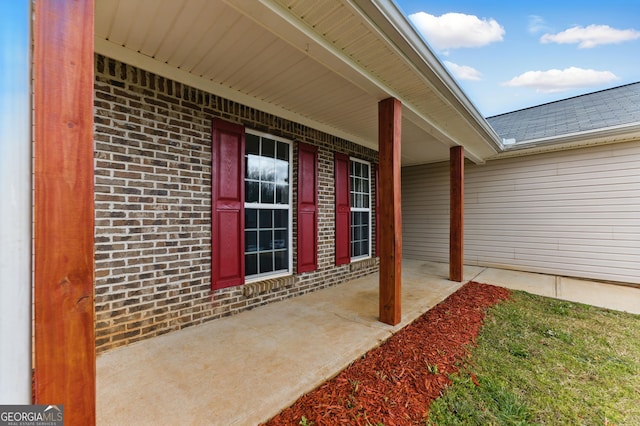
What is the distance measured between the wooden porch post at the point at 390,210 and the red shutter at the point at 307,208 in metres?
1.56

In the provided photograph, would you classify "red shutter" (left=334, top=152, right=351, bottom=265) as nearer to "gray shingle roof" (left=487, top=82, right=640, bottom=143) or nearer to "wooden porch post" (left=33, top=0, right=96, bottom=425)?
"wooden porch post" (left=33, top=0, right=96, bottom=425)

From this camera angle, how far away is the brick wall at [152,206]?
8.39 feet

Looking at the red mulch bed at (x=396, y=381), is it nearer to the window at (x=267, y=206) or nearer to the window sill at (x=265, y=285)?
the window sill at (x=265, y=285)

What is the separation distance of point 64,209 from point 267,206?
3.12 meters

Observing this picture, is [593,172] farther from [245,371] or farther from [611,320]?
[245,371]

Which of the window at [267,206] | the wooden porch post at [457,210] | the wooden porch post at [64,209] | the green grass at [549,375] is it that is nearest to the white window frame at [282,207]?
the window at [267,206]

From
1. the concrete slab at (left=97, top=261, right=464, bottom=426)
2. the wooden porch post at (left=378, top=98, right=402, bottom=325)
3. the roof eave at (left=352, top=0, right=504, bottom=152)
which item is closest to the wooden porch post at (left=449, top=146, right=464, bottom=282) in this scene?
the roof eave at (left=352, top=0, right=504, bottom=152)

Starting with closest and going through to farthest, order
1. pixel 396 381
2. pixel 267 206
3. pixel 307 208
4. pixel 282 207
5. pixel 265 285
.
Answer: pixel 396 381 < pixel 265 285 < pixel 267 206 < pixel 282 207 < pixel 307 208

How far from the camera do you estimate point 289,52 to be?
2604mm

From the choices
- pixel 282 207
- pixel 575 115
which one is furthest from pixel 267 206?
pixel 575 115

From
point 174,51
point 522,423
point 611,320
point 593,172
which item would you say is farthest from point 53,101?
point 593,172

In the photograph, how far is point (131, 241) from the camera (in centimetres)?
270

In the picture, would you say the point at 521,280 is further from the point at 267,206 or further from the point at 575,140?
the point at 267,206
